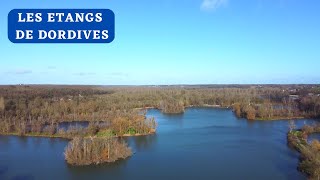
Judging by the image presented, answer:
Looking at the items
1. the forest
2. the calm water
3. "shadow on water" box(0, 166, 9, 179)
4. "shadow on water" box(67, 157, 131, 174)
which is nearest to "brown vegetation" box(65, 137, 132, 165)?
the forest

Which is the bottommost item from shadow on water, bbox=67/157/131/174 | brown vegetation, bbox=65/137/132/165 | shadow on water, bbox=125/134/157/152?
shadow on water, bbox=67/157/131/174

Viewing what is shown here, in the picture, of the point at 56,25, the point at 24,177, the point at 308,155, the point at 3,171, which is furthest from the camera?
the point at 3,171

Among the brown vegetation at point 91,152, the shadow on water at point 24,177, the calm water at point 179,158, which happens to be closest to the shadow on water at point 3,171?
the calm water at point 179,158

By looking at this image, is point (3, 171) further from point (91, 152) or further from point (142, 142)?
point (142, 142)

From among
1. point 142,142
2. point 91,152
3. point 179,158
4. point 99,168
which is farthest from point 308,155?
point 142,142

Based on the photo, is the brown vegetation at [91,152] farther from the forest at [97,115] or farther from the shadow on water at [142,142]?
the shadow on water at [142,142]

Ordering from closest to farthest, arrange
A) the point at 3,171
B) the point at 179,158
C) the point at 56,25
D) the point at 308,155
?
1. the point at 56,25
2. the point at 308,155
3. the point at 3,171
4. the point at 179,158

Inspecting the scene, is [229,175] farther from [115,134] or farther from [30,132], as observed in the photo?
[30,132]

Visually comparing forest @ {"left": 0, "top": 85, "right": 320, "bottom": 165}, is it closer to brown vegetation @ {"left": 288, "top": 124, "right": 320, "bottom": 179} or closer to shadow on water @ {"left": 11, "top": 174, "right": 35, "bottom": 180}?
shadow on water @ {"left": 11, "top": 174, "right": 35, "bottom": 180}

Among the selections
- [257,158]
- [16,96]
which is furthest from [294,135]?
[16,96]
